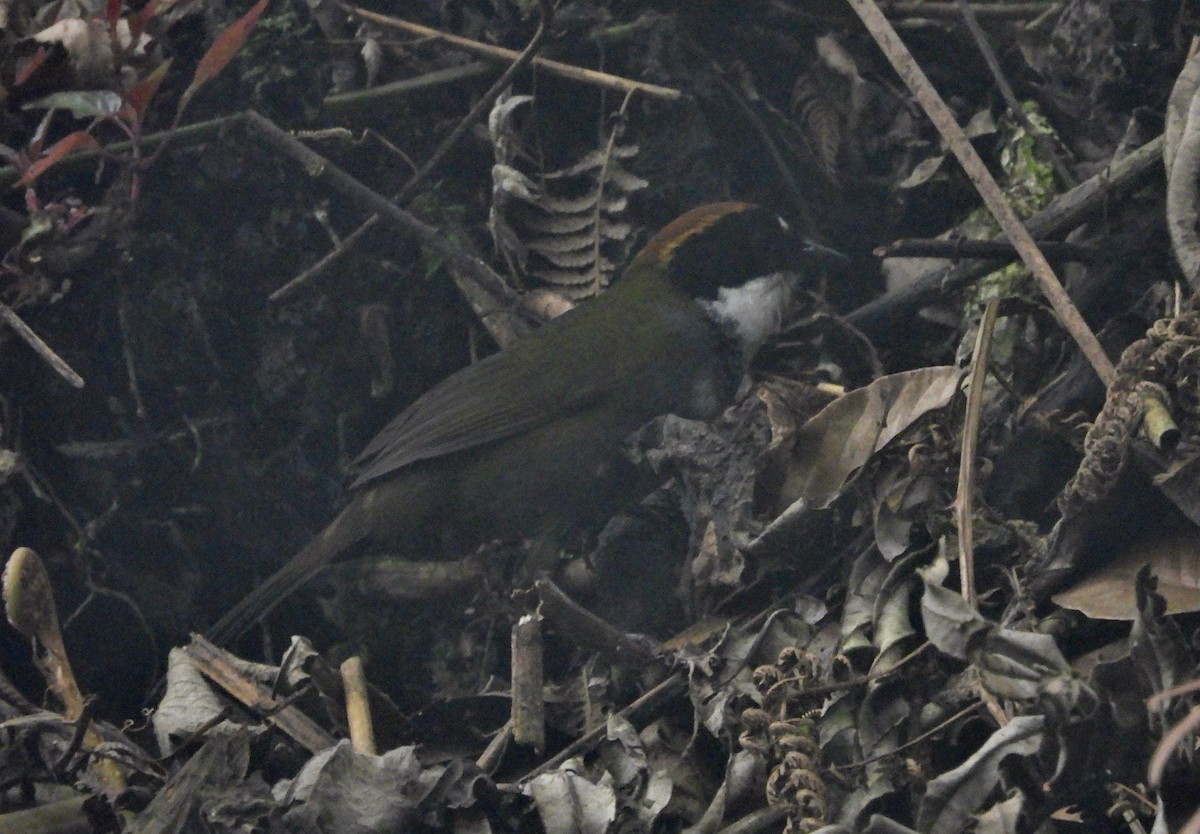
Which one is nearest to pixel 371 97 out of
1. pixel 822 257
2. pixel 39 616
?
pixel 822 257

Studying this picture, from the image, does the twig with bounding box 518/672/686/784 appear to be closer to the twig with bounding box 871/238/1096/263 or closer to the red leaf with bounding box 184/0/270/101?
the twig with bounding box 871/238/1096/263

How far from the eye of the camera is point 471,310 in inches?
152

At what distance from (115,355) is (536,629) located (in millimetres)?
1568

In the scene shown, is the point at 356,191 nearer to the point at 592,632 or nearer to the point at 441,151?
the point at 441,151

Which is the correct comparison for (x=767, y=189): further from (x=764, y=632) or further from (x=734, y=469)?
(x=764, y=632)

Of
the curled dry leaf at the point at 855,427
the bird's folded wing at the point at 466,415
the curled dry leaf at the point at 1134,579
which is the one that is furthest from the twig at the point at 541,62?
the curled dry leaf at the point at 1134,579

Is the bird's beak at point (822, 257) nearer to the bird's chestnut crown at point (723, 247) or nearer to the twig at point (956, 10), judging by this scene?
the bird's chestnut crown at point (723, 247)

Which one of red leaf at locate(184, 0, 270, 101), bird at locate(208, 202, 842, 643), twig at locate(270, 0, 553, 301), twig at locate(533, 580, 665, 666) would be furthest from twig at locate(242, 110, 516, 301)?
twig at locate(533, 580, 665, 666)

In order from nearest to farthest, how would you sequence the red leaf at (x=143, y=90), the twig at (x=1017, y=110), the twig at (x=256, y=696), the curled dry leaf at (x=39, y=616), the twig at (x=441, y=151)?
the twig at (x=256, y=696) → the curled dry leaf at (x=39, y=616) → the twig at (x=1017, y=110) → the red leaf at (x=143, y=90) → the twig at (x=441, y=151)

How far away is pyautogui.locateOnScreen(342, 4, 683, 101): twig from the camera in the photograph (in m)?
3.79

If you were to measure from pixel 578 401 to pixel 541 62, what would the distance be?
2.97 feet

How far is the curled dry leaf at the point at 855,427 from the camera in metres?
2.67

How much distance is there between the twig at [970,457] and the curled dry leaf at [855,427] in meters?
0.07

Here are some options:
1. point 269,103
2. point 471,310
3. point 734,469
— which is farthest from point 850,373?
point 269,103
